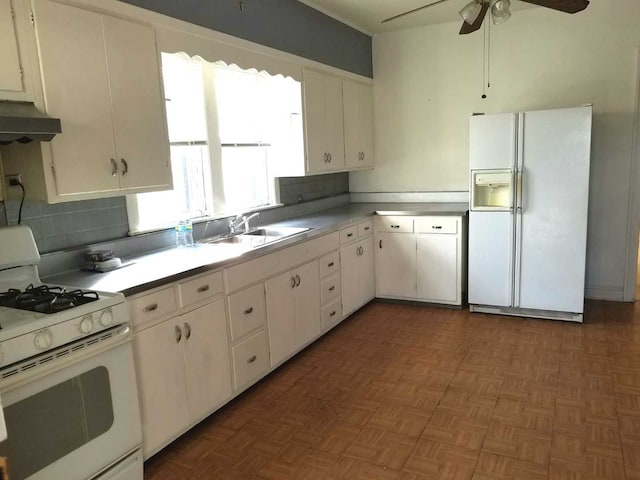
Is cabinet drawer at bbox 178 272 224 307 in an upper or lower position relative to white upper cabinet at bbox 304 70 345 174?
lower

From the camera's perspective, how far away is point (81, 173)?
2.34m

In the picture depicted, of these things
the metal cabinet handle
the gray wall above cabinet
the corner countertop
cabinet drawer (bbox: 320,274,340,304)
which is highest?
the gray wall above cabinet

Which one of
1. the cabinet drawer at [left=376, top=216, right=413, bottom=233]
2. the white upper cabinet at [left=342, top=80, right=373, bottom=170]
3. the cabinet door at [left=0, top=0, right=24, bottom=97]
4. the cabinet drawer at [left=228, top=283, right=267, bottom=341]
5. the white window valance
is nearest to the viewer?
A: the cabinet door at [left=0, top=0, right=24, bottom=97]

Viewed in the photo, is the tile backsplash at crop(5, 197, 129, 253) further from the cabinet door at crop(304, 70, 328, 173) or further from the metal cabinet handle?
the cabinet door at crop(304, 70, 328, 173)

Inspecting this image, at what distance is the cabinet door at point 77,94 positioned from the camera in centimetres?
217

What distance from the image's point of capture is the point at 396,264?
4.73m

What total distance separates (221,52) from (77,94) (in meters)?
1.17

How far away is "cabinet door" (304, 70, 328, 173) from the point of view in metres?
4.16

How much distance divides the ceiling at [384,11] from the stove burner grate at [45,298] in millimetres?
3088

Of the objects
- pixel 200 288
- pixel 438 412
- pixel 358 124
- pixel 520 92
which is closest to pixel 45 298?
pixel 200 288

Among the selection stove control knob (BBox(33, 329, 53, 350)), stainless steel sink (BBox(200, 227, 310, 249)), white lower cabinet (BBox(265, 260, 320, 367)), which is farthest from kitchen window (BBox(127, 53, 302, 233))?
stove control knob (BBox(33, 329, 53, 350))

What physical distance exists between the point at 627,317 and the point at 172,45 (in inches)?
162

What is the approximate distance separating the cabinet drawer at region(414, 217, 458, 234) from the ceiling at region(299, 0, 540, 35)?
184cm

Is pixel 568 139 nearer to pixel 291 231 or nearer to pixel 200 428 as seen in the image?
pixel 291 231
